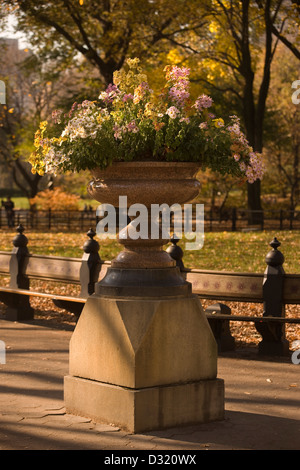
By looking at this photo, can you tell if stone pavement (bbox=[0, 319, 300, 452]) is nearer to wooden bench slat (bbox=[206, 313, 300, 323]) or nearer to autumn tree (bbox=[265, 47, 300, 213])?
wooden bench slat (bbox=[206, 313, 300, 323])

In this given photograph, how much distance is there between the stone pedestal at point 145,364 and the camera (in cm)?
625

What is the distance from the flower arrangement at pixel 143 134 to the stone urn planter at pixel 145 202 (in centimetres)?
11

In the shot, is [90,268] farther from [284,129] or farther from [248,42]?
[284,129]

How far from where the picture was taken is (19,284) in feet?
41.5

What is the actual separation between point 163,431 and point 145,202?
180cm

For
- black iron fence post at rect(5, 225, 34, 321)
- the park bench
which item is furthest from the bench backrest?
black iron fence post at rect(5, 225, 34, 321)

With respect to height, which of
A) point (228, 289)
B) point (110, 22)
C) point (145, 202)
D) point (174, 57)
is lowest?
point (228, 289)

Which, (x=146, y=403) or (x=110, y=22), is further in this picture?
(x=110, y=22)

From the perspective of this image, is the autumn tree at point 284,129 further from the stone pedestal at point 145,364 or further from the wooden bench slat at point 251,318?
the stone pedestal at point 145,364

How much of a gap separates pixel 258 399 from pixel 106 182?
2.43 metres

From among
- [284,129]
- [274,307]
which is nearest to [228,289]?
[274,307]

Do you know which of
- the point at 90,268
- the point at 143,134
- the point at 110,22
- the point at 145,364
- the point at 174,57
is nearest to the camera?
the point at 145,364

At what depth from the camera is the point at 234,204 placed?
47406mm

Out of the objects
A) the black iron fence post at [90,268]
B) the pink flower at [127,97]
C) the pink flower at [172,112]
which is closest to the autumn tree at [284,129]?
the black iron fence post at [90,268]
